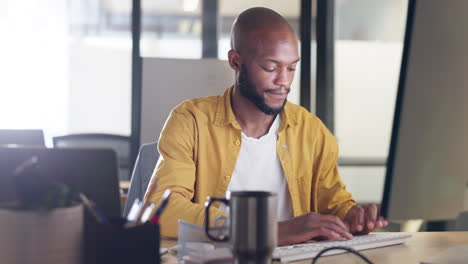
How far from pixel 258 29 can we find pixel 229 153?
409 millimetres

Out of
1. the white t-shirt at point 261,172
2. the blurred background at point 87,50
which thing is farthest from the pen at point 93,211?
the blurred background at point 87,50

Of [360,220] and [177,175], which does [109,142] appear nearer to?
[177,175]

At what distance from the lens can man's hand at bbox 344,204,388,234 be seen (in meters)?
1.43

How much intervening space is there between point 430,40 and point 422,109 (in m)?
0.11

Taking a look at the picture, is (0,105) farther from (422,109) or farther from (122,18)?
(422,109)

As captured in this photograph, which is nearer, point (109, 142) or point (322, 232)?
point (322, 232)

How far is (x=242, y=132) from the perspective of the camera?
184cm

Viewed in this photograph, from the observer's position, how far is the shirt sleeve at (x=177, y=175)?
4.73 ft

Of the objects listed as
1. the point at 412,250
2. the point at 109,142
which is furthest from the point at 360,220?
the point at 109,142

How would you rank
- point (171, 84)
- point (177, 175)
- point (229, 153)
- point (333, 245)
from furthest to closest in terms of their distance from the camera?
point (171, 84), point (229, 153), point (177, 175), point (333, 245)

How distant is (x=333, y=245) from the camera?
4.10ft

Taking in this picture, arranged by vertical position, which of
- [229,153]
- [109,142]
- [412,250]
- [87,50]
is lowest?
[109,142]

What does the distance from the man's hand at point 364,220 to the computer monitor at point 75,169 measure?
2.16 feet

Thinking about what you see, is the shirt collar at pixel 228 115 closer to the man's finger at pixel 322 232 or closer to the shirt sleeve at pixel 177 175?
the shirt sleeve at pixel 177 175
